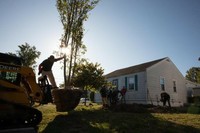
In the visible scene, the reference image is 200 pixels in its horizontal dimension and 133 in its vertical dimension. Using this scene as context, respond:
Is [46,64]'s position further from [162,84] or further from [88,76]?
[162,84]

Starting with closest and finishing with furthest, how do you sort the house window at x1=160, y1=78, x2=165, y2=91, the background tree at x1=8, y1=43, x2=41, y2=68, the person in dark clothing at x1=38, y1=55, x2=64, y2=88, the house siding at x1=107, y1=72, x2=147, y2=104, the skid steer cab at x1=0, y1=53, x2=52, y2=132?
the skid steer cab at x1=0, y1=53, x2=52, y2=132, the person in dark clothing at x1=38, y1=55, x2=64, y2=88, the house siding at x1=107, y1=72, x2=147, y2=104, the house window at x1=160, y1=78, x2=165, y2=91, the background tree at x1=8, y1=43, x2=41, y2=68

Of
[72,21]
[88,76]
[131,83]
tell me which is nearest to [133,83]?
[131,83]

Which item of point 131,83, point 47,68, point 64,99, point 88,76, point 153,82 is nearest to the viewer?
point 47,68

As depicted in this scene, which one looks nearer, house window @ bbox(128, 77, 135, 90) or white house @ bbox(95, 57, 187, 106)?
white house @ bbox(95, 57, 187, 106)

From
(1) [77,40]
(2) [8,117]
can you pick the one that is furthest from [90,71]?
(2) [8,117]

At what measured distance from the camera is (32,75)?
6.10 m

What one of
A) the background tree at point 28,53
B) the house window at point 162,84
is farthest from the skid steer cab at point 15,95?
the background tree at point 28,53

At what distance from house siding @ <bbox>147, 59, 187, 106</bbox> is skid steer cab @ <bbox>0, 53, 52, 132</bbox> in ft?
54.0

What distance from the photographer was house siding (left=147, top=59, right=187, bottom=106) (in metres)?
21.8

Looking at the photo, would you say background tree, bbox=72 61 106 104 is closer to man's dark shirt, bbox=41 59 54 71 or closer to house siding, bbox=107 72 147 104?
house siding, bbox=107 72 147 104

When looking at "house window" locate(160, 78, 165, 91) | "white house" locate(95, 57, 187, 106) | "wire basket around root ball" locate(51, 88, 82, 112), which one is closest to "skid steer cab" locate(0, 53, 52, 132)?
"wire basket around root ball" locate(51, 88, 82, 112)

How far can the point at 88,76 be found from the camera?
696 inches

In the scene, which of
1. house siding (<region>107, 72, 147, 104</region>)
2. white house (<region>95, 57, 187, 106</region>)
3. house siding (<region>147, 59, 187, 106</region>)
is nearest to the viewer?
house siding (<region>107, 72, 147, 104</region>)

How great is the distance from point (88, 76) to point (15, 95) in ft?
41.5
